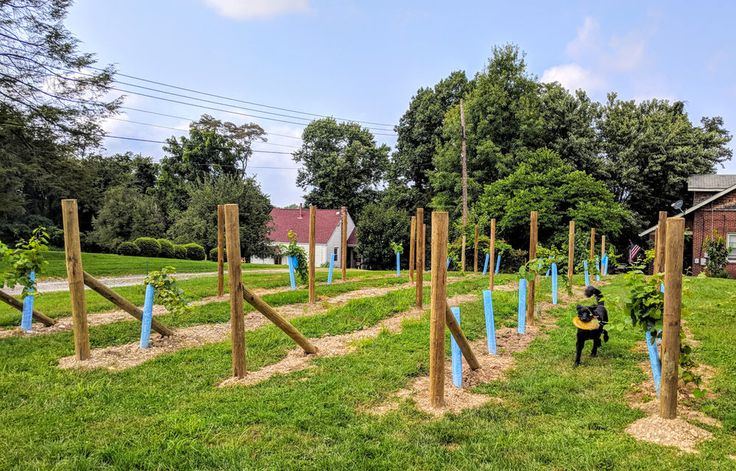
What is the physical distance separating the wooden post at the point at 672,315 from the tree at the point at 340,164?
1565 inches

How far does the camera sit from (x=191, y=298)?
10750mm

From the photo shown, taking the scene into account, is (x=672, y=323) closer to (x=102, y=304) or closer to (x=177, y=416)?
(x=177, y=416)

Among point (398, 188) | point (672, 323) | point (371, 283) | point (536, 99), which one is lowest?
point (371, 283)

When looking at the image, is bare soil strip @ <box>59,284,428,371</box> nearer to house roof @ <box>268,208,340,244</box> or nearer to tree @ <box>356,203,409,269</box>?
tree @ <box>356,203,409,269</box>

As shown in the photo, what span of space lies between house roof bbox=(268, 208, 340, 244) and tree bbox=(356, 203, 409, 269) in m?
6.71

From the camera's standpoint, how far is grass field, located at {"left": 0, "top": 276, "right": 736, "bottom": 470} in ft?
11.1

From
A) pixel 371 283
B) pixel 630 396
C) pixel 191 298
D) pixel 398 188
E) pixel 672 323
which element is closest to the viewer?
pixel 672 323

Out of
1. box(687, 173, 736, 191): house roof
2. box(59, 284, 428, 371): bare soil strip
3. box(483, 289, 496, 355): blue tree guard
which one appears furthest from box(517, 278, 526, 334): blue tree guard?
box(687, 173, 736, 191): house roof

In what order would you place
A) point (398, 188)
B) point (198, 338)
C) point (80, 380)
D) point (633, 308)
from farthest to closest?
1. point (398, 188)
2. point (198, 338)
3. point (80, 380)
4. point (633, 308)

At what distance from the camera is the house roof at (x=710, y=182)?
28.1 metres

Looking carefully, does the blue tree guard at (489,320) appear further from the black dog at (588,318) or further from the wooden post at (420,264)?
the wooden post at (420,264)

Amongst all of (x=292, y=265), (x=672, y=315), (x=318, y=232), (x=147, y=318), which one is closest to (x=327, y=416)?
(x=672, y=315)

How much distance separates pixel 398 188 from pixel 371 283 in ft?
81.4

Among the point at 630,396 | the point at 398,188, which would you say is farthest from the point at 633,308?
the point at 398,188
